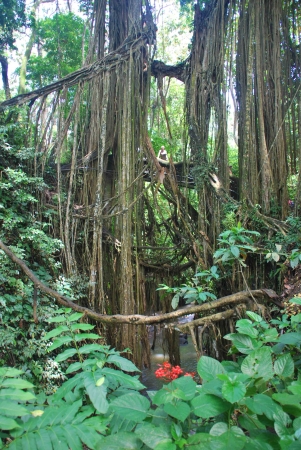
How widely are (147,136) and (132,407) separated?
11.7 ft

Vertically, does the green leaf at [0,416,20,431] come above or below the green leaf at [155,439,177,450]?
above

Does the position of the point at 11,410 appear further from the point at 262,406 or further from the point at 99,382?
the point at 262,406

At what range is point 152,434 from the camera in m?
0.79

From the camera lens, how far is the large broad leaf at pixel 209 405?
815 millimetres

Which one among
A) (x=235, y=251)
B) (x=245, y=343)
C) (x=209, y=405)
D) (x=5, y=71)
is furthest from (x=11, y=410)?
(x=5, y=71)

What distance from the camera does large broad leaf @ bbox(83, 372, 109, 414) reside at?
913 mm

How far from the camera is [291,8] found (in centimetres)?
389

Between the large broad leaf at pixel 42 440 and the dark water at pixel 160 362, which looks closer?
the large broad leaf at pixel 42 440

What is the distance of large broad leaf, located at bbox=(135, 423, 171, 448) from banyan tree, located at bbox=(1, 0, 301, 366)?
7.74 ft

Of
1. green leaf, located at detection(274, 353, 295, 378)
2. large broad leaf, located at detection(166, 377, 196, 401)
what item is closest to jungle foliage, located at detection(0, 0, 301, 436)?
green leaf, located at detection(274, 353, 295, 378)

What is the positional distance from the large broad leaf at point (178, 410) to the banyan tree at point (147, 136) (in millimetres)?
2311

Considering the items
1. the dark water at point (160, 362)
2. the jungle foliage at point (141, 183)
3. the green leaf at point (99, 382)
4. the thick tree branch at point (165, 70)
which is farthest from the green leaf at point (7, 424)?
the thick tree branch at point (165, 70)

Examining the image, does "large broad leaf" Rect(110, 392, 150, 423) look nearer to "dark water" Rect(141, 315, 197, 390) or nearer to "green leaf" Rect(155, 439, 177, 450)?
"green leaf" Rect(155, 439, 177, 450)

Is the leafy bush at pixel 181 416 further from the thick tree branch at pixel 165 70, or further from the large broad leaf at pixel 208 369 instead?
the thick tree branch at pixel 165 70
